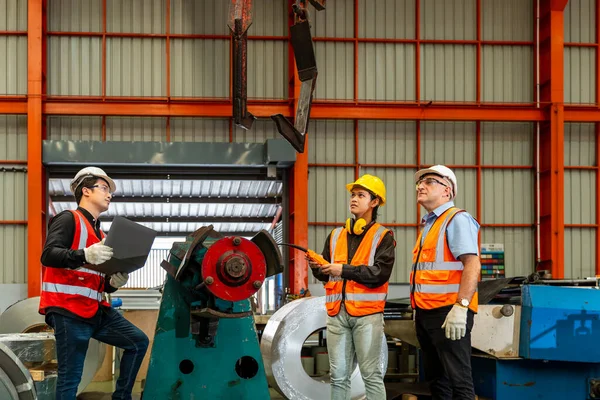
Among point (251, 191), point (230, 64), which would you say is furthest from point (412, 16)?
point (251, 191)

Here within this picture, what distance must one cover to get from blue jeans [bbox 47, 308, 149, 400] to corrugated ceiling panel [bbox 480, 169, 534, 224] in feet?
36.3

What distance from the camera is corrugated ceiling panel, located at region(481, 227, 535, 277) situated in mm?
15320

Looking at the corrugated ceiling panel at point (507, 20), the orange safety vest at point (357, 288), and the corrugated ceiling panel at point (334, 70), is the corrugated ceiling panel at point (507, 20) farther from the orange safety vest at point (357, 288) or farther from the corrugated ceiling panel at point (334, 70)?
the orange safety vest at point (357, 288)

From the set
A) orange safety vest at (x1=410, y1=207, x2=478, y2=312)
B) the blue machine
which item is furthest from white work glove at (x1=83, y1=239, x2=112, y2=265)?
the blue machine

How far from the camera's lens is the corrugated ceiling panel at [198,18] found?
1512cm

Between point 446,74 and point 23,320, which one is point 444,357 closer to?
point 23,320

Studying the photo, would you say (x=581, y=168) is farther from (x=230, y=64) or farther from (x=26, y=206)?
(x=26, y=206)

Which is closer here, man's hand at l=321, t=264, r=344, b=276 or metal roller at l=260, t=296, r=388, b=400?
man's hand at l=321, t=264, r=344, b=276

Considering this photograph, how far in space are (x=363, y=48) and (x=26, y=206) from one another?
7.10m

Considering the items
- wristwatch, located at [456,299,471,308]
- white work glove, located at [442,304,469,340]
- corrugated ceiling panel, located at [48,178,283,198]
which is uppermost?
corrugated ceiling panel, located at [48,178,283,198]

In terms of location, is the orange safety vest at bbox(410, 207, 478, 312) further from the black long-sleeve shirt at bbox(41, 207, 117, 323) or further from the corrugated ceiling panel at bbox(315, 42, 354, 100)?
the corrugated ceiling panel at bbox(315, 42, 354, 100)

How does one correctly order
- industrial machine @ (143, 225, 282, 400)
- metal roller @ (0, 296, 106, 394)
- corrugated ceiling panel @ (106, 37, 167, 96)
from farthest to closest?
corrugated ceiling panel @ (106, 37, 167, 96) → metal roller @ (0, 296, 106, 394) → industrial machine @ (143, 225, 282, 400)

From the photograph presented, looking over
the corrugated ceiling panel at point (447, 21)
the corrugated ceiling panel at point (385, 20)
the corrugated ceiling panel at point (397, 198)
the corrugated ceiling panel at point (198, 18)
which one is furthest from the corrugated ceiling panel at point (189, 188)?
the corrugated ceiling panel at point (447, 21)

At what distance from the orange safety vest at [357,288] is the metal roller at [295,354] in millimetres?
1183
